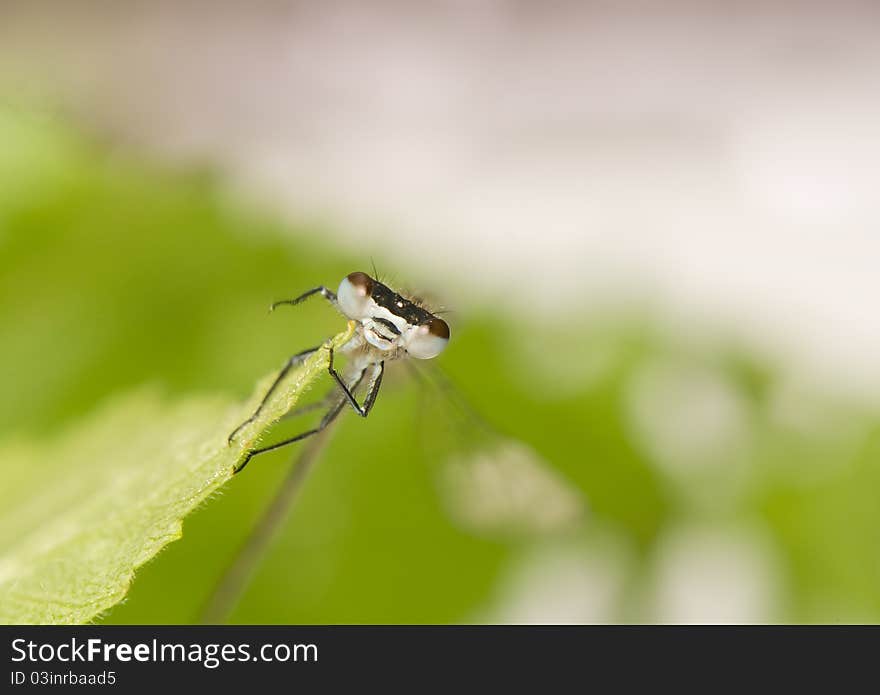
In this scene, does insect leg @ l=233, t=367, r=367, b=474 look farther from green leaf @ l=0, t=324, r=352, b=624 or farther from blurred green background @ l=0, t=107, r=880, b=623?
blurred green background @ l=0, t=107, r=880, b=623

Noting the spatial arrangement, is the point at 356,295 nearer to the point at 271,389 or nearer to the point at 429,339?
the point at 429,339

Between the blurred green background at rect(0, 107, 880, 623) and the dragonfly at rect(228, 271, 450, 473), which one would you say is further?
the blurred green background at rect(0, 107, 880, 623)

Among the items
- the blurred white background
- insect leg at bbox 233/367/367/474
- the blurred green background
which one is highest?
the blurred white background

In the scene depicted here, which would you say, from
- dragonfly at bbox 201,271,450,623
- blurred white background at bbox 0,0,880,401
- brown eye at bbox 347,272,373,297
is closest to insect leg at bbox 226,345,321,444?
dragonfly at bbox 201,271,450,623

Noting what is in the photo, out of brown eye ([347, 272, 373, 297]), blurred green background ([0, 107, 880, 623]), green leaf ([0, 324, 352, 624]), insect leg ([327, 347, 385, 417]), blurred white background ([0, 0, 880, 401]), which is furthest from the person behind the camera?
blurred white background ([0, 0, 880, 401])

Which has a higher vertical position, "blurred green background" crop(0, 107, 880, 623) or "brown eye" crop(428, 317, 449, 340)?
"blurred green background" crop(0, 107, 880, 623)

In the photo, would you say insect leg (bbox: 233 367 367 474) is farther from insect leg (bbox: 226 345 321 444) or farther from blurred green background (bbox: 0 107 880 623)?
blurred green background (bbox: 0 107 880 623)

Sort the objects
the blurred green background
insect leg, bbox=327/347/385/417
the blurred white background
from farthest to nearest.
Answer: the blurred white background, the blurred green background, insect leg, bbox=327/347/385/417

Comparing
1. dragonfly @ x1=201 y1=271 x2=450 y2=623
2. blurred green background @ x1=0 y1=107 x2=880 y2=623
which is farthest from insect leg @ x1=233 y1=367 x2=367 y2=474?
blurred green background @ x1=0 y1=107 x2=880 y2=623
